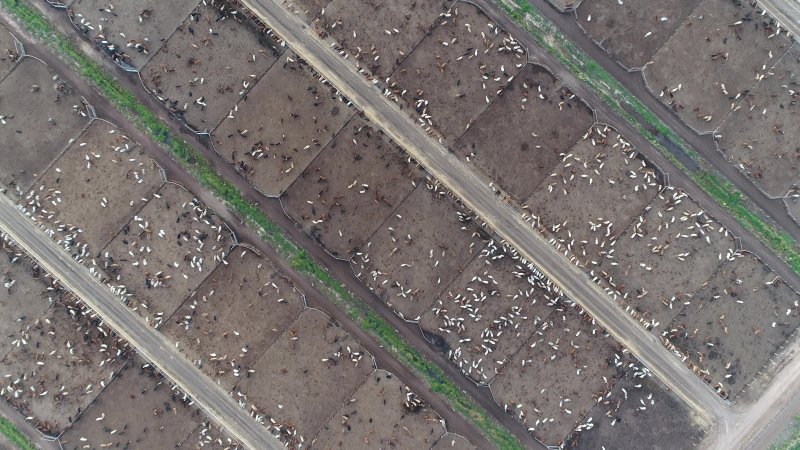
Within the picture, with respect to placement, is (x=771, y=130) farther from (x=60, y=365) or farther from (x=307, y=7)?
(x=60, y=365)

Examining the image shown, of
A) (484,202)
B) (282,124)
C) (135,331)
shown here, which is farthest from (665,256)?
(135,331)

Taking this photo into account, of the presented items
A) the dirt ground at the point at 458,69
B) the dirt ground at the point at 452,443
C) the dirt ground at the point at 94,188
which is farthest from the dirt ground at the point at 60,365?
the dirt ground at the point at 458,69

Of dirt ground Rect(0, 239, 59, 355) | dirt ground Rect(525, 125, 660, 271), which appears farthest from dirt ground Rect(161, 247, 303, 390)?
dirt ground Rect(525, 125, 660, 271)

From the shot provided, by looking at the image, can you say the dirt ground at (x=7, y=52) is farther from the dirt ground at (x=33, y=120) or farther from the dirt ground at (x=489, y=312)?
the dirt ground at (x=489, y=312)

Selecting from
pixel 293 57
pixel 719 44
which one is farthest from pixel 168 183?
pixel 719 44

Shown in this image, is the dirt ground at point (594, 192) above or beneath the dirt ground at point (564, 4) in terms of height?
beneath

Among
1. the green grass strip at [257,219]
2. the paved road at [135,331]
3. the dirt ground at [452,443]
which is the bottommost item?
the paved road at [135,331]

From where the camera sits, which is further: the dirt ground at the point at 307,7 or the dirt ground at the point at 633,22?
the dirt ground at the point at 633,22

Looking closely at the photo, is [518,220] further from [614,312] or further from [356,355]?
[356,355]
